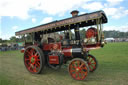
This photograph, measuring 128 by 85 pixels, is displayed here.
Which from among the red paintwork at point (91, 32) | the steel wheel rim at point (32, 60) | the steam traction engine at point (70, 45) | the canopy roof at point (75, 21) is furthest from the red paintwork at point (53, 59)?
the red paintwork at point (91, 32)

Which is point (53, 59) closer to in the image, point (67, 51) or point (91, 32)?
point (67, 51)

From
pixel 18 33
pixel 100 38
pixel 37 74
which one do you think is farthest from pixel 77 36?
pixel 18 33

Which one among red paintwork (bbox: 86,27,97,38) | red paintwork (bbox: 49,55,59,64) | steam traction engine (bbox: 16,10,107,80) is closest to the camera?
steam traction engine (bbox: 16,10,107,80)

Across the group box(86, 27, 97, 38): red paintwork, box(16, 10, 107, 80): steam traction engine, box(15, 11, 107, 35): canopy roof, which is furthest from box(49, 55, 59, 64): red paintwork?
box(86, 27, 97, 38): red paintwork

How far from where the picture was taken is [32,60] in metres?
4.50

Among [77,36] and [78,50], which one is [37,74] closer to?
[78,50]

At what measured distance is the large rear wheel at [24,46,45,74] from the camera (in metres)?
4.13

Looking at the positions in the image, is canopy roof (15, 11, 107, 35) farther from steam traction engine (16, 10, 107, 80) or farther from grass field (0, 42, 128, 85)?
grass field (0, 42, 128, 85)

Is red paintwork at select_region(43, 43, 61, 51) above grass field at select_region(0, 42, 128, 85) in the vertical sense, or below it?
above

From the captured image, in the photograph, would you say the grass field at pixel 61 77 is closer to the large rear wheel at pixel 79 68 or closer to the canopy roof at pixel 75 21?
the large rear wheel at pixel 79 68

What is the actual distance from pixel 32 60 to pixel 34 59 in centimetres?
15

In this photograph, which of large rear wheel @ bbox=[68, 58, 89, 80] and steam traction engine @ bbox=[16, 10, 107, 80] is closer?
large rear wheel @ bbox=[68, 58, 89, 80]

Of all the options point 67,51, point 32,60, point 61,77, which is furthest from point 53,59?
point 32,60

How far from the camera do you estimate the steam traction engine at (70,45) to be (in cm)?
357
